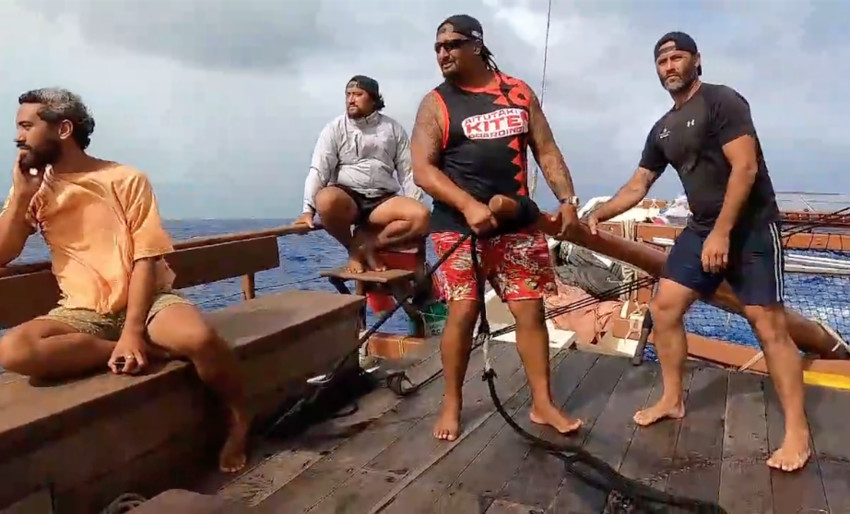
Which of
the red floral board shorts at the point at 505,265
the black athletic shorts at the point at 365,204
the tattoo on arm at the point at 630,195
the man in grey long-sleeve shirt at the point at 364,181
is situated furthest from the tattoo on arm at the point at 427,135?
the black athletic shorts at the point at 365,204

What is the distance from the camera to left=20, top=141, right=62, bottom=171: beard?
2.59 metres

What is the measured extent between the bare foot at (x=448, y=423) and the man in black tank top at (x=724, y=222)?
847 millimetres

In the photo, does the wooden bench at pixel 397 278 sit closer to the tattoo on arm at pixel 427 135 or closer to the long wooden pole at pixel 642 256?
the long wooden pole at pixel 642 256

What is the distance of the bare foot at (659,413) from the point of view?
11.2 ft

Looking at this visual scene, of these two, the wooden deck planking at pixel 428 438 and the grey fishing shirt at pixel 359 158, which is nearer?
the wooden deck planking at pixel 428 438

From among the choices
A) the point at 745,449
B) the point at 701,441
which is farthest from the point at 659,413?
the point at 745,449

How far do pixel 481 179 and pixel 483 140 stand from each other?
16 cm

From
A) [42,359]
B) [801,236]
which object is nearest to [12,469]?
[42,359]

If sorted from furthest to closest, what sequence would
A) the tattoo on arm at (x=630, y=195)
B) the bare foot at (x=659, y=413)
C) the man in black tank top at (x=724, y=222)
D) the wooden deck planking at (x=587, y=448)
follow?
1. the tattoo on arm at (x=630, y=195)
2. the bare foot at (x=659, y=413)
3. the man in black tank top at (x=724, y=222)
4. the wooden deck planking at (x=587, y=448)

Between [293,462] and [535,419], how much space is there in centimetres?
111

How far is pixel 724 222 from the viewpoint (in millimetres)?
3049

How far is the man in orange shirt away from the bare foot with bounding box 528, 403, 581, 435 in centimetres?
139

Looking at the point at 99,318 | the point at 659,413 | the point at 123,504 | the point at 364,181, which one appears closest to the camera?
the point at 123,504

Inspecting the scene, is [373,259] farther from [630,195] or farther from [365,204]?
[630,195]
